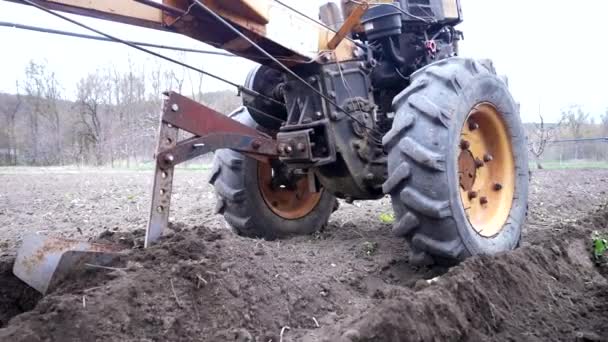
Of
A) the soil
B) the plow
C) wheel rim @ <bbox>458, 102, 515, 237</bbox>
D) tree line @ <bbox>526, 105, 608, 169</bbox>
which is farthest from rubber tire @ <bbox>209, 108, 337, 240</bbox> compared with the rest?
tree line @ <bbox>526, 105, 608, 169</bbox>

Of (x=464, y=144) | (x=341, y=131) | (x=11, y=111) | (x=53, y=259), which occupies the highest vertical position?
(x=11, y=111)

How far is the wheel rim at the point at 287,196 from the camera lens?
467 cm

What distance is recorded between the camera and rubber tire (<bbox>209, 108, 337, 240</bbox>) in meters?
4.47

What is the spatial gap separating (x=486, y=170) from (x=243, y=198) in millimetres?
1965

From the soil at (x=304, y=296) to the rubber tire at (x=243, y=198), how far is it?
0.42m

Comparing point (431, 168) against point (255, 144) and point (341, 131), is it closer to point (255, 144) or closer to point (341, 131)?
point (341, 131)

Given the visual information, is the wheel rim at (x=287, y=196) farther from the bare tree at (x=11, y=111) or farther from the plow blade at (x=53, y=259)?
the bare tree at (x=11, y=111)

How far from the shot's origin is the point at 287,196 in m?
4.91

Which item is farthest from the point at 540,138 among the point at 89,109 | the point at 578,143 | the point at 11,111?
the point at 11,111

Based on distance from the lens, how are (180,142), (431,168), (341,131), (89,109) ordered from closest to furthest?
(180,142) < (431,168) < (341,131) < (89,109)

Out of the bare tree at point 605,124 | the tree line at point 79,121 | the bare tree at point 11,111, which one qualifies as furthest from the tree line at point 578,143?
the bare tree at point 11,111

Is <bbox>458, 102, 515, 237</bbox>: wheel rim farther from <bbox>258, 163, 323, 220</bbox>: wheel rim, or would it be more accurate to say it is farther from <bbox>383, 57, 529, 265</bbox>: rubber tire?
<bbox>258, 163, 323, 220</bbox>: wheel rim

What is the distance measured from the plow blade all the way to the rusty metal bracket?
27cm

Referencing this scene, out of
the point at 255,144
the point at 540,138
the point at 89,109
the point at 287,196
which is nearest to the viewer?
the point at 255,144
